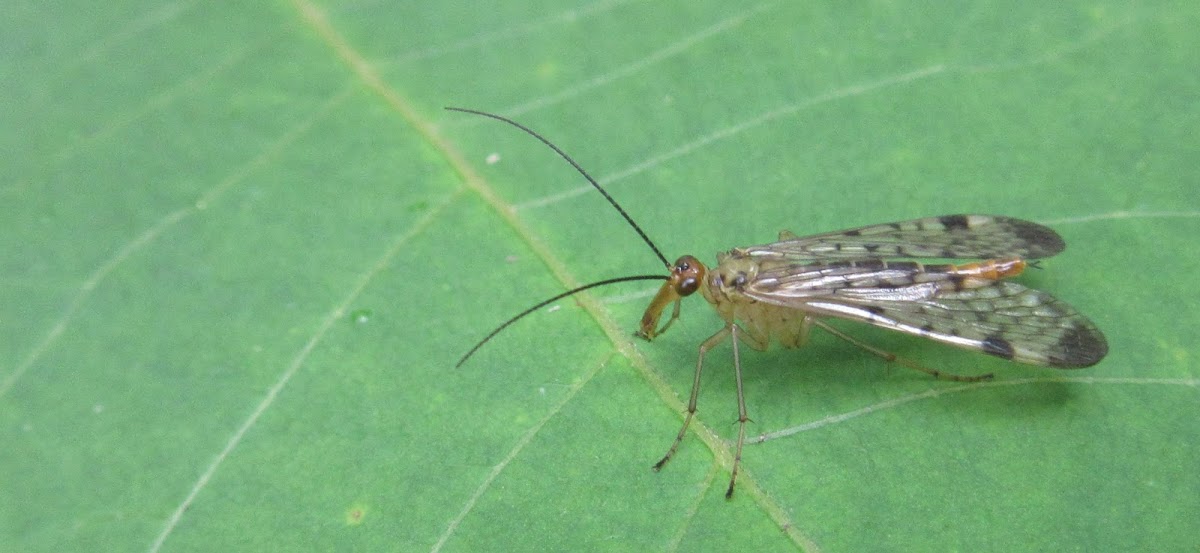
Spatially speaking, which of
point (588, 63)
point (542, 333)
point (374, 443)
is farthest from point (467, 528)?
point (588, 63)

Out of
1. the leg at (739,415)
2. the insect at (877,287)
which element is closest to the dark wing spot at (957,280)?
the insect at (877,287)

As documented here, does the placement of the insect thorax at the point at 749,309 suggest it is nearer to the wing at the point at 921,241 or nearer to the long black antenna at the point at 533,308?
the wing at the point at 921,241

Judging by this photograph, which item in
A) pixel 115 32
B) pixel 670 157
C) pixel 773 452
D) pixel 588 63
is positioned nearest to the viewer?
pixel 773 452

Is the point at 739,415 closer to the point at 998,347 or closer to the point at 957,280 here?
the point at 998,347

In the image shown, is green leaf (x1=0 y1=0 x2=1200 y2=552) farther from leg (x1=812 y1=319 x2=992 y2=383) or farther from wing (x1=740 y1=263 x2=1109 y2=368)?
wing (x1=740 y1=263 x2=1109 y2=368)

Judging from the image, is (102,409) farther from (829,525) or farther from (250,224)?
(829,525)

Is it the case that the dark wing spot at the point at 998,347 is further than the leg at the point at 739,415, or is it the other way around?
the dark wing spot at the point at 998,347

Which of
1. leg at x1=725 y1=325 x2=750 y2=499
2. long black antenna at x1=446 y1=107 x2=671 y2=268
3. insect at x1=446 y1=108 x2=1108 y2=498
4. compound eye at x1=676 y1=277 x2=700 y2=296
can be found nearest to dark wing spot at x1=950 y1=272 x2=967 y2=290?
insect at x1=446 y1=108 x2=1108 y2=498
